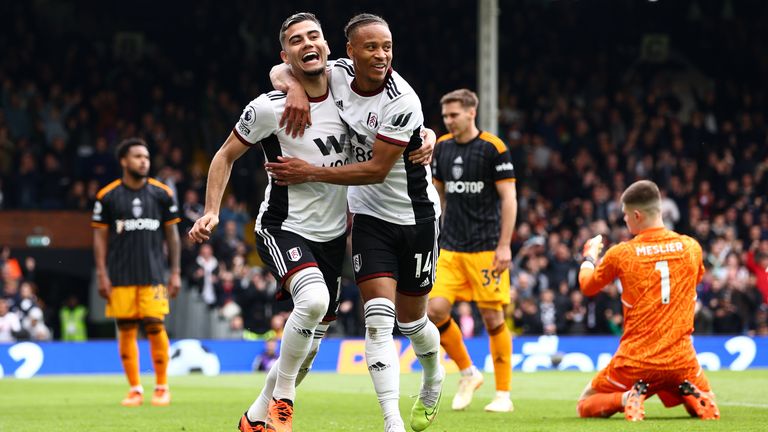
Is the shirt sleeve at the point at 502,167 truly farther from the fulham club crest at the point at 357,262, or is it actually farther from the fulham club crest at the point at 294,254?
the fulham club crest at the point at 294,254

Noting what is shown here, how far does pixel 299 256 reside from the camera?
23.2 ft

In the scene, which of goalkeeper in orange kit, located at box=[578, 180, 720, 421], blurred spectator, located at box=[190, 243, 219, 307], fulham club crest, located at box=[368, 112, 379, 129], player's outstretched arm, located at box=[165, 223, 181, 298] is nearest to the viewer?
fulham club crest, located at box=[368, 112, 379, 129]

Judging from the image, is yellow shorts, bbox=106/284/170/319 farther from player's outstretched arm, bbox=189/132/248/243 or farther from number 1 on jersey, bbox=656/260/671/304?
number 1 on jersey, bbox=656/260/671/304

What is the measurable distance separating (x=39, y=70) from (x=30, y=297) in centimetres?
651

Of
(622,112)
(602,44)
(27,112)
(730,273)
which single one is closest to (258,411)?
(730,273)

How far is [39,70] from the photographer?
24.2m

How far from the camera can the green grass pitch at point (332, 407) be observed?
845 cm

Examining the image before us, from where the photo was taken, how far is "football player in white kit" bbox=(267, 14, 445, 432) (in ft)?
22.9

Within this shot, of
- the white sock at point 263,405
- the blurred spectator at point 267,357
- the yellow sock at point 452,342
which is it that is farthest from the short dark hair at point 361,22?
the blurred spectator at point 267,357

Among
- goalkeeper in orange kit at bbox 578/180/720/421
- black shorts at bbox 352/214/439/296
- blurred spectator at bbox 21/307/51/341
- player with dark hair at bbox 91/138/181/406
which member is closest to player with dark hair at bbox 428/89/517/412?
goalkeeper in orange kit at bbox 578/180/720/421

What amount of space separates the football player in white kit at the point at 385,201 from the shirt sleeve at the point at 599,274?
1424 mm

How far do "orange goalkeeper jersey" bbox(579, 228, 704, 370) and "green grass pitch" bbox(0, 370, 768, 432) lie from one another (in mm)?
460

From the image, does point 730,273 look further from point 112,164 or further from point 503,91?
point 112,164

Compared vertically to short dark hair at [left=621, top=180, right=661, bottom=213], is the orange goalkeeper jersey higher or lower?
lower
